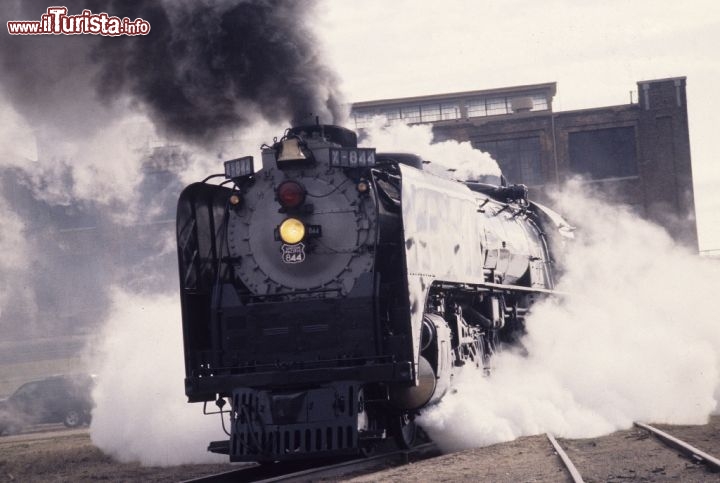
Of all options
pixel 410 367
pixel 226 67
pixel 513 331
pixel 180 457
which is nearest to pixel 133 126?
pixel 226 67

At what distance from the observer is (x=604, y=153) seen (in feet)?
147

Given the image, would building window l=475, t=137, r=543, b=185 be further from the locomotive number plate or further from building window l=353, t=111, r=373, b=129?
the locomotive number plate

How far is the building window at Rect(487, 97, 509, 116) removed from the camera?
48469 millimetres

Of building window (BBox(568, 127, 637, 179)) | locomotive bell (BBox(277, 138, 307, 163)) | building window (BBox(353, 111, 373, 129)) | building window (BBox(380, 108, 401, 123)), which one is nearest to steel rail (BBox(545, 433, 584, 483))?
locomotive bell (BBox(277, 138, 307, 163))

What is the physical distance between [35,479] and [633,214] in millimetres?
34648

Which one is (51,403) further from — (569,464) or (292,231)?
(569,464)

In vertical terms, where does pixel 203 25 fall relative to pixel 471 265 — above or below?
above

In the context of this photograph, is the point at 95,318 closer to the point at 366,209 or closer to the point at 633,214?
the point at 633,214

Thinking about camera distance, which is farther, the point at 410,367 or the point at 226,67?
the point at 226,67

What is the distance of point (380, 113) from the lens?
48031mm

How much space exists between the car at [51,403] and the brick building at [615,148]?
2185cm

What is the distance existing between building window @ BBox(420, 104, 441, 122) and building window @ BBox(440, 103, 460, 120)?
0.78 ft

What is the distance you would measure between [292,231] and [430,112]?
124 ft

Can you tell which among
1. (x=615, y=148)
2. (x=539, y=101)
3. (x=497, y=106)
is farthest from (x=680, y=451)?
(x=539, y=101)
